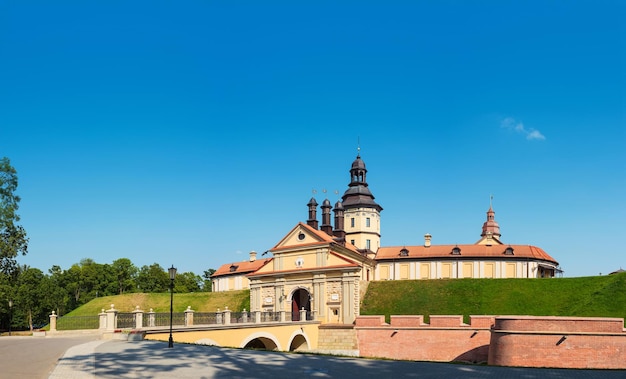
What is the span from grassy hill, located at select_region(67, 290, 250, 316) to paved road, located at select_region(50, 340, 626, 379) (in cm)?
3771

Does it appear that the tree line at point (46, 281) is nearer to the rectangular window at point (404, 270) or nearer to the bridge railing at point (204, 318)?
the bridge railing at point (204, 318)

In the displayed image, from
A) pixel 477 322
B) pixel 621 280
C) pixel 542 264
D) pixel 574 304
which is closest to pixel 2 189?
pixel 477 322

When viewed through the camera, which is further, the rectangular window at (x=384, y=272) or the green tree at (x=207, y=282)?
the green tree at (x=207, y=282)

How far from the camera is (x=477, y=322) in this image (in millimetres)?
32312

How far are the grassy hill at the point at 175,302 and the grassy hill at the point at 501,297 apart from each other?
1583cm

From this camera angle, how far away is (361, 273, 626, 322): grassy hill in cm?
3753

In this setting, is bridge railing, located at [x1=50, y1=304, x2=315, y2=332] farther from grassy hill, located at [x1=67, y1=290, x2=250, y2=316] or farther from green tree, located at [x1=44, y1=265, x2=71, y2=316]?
green tree, located at [x1=44, y1=265, x2=71, y2=316]

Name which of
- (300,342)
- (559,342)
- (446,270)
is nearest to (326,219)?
(446,270)

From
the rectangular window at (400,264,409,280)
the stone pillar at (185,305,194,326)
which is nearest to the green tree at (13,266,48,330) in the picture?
the stone pillar at (185,305,194,326)

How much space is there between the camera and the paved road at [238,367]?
39.3 ft

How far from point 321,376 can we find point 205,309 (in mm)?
45846

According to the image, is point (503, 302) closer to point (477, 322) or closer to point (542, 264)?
point (477, 322)

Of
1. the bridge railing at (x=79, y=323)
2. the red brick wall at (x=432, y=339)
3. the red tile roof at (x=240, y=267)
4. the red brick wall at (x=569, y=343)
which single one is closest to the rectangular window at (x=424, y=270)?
the red tile roof at (x=240, y=267)

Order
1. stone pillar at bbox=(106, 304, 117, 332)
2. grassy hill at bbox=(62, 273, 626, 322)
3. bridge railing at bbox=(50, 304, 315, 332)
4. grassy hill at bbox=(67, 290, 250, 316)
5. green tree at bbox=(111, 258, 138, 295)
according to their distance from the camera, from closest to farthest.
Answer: stone pillar at bbox=(106, 304, 117, 332) → bridge railing at bbox=(50, 304, 315, 332) → grassy hill at bbox=(62, 273, 626, 322) → grassy hill at bbox=(67, 290, 250, 316) → green tree at bbox=(111, 258, 138, 295)
